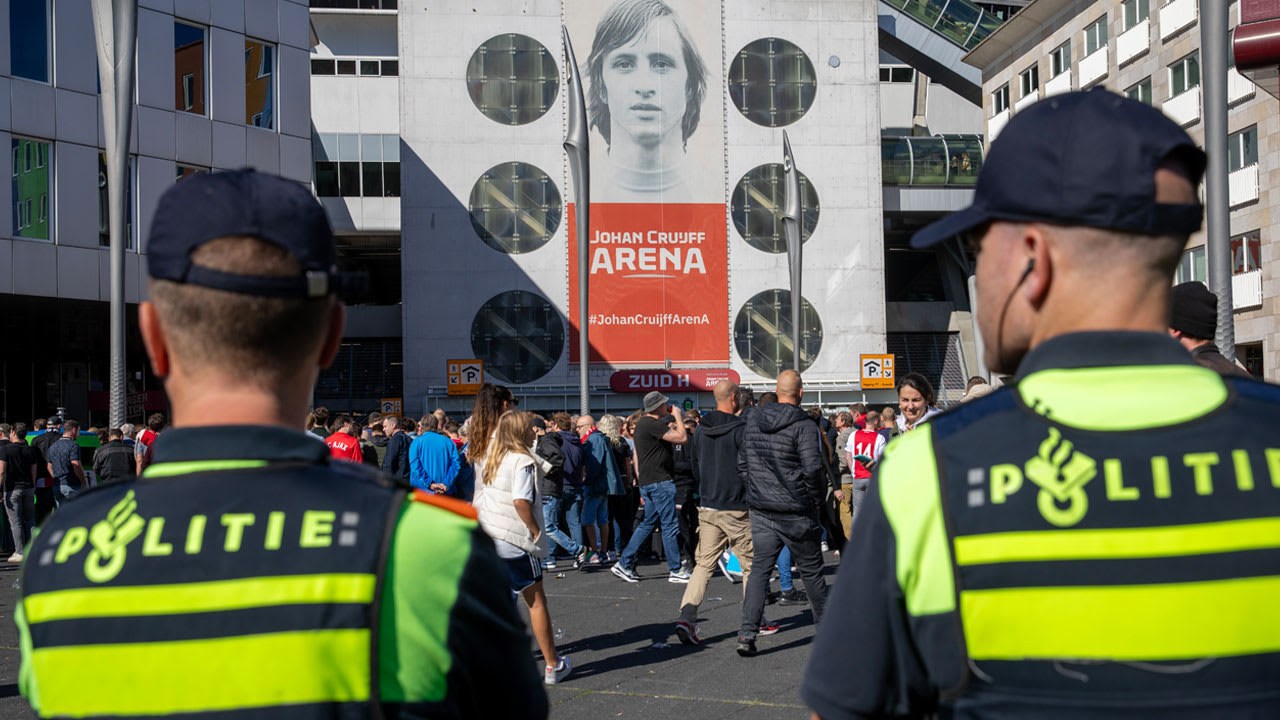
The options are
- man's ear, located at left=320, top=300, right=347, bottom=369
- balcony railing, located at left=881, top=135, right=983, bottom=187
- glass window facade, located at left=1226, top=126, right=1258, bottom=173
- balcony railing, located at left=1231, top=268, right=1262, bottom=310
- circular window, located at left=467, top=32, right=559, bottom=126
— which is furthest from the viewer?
balcony railing, located at left=881, top=135, right=983, bottom=187

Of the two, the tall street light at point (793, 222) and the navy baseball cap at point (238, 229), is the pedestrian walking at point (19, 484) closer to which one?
the navy baseball cap at point (238, 229)

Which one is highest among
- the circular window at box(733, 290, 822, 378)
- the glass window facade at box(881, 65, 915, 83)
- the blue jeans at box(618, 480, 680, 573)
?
the glass window facade at box(881, 65, 915, 83)

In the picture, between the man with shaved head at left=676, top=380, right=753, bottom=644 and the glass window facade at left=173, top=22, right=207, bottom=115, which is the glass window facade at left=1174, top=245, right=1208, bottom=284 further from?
the man with shaved head at left=676, top=380, right=753, bottom=644

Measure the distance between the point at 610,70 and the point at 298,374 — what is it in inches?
1738

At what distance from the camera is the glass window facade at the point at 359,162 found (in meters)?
46.6

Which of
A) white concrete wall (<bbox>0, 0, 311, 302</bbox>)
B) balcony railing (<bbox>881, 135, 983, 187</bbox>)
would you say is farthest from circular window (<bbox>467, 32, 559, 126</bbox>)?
balcony railing (<bbox>881, 135, 983, 187</bbox>)

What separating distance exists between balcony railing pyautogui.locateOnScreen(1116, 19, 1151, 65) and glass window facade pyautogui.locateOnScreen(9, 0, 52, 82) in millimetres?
30120

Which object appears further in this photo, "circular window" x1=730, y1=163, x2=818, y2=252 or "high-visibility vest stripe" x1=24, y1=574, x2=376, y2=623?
"circular window" x1=730, y1=163, x2=818, y2=252

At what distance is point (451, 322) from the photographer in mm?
44281

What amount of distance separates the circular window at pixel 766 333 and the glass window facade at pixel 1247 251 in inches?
592

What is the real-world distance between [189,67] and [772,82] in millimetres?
23008

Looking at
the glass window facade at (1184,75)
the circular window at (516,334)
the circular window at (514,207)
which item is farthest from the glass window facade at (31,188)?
the glass window facade at (1184,75)

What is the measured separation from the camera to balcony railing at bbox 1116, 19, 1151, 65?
37.6 metres

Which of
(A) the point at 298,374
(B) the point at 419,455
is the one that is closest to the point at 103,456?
(B) the point at 419,455
